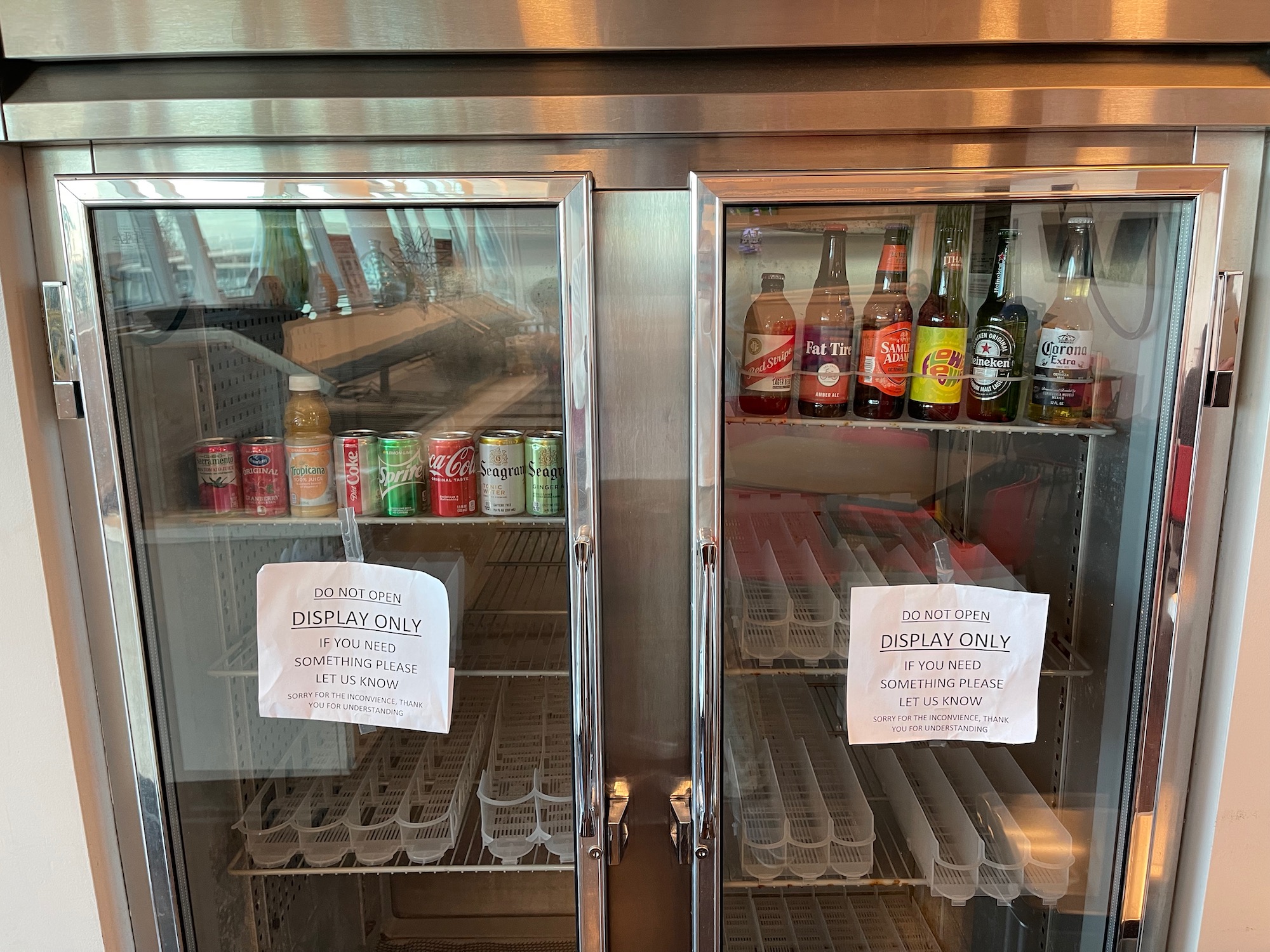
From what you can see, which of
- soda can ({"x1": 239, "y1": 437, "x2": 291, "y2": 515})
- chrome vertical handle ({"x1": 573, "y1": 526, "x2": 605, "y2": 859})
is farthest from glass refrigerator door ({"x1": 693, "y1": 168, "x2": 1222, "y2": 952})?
→ soda can ({"x1": 239, "y1": 437, "x2": 291, "y2": 515})

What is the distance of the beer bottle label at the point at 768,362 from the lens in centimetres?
120

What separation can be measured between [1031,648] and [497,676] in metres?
0.87

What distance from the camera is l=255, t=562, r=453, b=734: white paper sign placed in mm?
1199

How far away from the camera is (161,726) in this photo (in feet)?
3.92

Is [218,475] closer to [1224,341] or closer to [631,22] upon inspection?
[631,22]

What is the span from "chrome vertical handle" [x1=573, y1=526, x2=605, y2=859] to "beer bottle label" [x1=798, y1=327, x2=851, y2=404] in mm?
405

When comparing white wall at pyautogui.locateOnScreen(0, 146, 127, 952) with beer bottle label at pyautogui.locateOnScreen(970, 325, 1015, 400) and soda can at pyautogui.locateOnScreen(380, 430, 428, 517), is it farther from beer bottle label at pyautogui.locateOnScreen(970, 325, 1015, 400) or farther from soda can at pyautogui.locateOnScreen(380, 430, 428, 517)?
beer bottle label at pyautogui.locateOnScreen(970, 325, 1015, 400)

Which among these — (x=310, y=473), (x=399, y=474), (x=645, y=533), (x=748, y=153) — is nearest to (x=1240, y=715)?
(x=645, y=533)

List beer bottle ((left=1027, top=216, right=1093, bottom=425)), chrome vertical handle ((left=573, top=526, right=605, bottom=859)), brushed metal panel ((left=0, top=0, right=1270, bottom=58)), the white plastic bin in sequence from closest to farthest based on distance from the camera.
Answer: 1. brushed metal panel ((left=0, top=0, right=1270, bottom=58))
2. chrome vertical handle ((left=573, top=526, right=605, bottom=859))
3. beer bottle ((left=1027, top=216, right=1093, bottom=425))
4. the white plastic bin

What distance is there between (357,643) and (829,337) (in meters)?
0.82

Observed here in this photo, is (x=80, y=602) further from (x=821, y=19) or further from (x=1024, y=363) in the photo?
(x=1024, y=363)

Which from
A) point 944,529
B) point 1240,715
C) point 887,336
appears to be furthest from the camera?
point 944,529

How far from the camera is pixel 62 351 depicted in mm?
1075

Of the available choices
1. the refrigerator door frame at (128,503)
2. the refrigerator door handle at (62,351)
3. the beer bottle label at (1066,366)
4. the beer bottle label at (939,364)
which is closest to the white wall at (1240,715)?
the beer bottle label at (1066,366)
